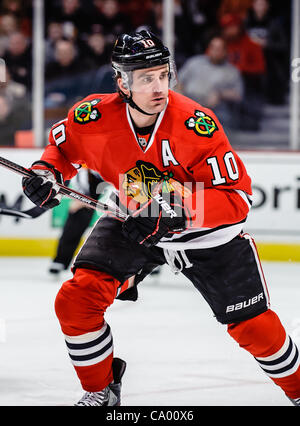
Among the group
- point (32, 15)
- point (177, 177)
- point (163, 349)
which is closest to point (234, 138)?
point (32, 15)

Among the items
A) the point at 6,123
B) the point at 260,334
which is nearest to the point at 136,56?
the point at 260,334

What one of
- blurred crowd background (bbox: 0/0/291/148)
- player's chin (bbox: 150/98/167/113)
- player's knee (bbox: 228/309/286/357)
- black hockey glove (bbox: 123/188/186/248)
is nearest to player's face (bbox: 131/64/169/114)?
player's chin (bbox: 150/98/167/113)

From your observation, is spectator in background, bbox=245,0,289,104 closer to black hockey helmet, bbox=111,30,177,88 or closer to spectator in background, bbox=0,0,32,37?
spectator in background, bbox=0,0,32,37

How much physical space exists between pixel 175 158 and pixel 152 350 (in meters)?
1.12

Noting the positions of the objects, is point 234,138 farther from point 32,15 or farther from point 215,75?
point 32,15

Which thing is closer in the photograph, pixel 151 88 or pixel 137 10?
pixel 151 88

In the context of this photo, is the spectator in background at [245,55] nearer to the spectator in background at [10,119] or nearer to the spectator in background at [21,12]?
the spectator in background at [21,12]

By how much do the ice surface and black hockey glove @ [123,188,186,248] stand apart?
0.56 m

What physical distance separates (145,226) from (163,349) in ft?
3.60

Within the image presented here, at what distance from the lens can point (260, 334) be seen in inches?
85.8

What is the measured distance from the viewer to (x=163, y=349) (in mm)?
3127

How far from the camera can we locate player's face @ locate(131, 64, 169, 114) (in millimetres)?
2184

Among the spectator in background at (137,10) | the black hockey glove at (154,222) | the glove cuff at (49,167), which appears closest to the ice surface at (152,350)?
the black hockey glove at (154,222)

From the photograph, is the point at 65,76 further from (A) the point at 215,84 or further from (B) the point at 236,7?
(B) the point at 236,7
